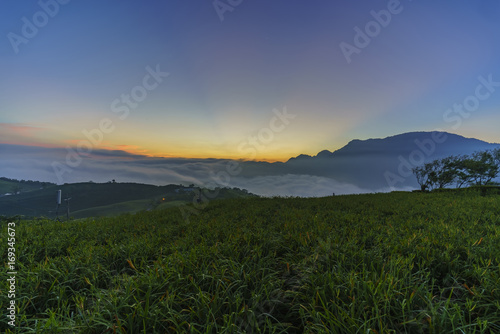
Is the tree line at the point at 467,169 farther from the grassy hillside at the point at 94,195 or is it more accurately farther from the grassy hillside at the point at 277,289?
the grassy hillside at the point at 94,195

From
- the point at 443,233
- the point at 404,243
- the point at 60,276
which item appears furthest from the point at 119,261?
the point at 443,233

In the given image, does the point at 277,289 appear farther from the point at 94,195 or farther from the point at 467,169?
the point at 94,195

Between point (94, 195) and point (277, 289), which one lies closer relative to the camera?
point (277, 289)

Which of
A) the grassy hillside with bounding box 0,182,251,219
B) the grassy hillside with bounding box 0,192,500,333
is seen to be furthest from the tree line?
the grassy hillside with bounding box 0,182,251,219

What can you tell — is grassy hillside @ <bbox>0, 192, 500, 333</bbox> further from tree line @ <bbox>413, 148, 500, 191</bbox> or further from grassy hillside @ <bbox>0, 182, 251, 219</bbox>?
grassy hillside @ <bbox>0, 182, 251, 219</bbox>

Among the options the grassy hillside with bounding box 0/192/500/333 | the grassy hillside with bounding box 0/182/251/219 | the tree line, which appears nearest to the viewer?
the grassy hillside with bounding box 0/192/500/333

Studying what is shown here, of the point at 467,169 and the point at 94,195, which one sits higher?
the point at 467,169

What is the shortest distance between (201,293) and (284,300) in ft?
3.19

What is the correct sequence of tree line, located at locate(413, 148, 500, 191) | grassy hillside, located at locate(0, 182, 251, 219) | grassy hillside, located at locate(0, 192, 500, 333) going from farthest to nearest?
grassy hillside, located at locate(0, 182, 251, 219)
tree line, located at locate(413, 148, 500, 191)
grassy hillside, located at locate(0, 192, 500, 333)

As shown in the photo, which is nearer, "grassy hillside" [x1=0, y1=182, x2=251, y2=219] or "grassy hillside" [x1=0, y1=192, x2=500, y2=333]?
"grassy hillside" [x1=0, y1=192, x2=500, y2=333]

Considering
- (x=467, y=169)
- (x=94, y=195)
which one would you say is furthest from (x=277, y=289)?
(x=94, y=195)

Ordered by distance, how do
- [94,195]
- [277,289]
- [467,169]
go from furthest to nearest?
[94,195] < [467,169] < [277,289]

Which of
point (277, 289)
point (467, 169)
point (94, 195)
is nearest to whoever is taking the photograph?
point (277, 289)

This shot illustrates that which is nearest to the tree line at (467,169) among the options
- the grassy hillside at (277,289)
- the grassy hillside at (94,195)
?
the grassy hillside at (277,289)
